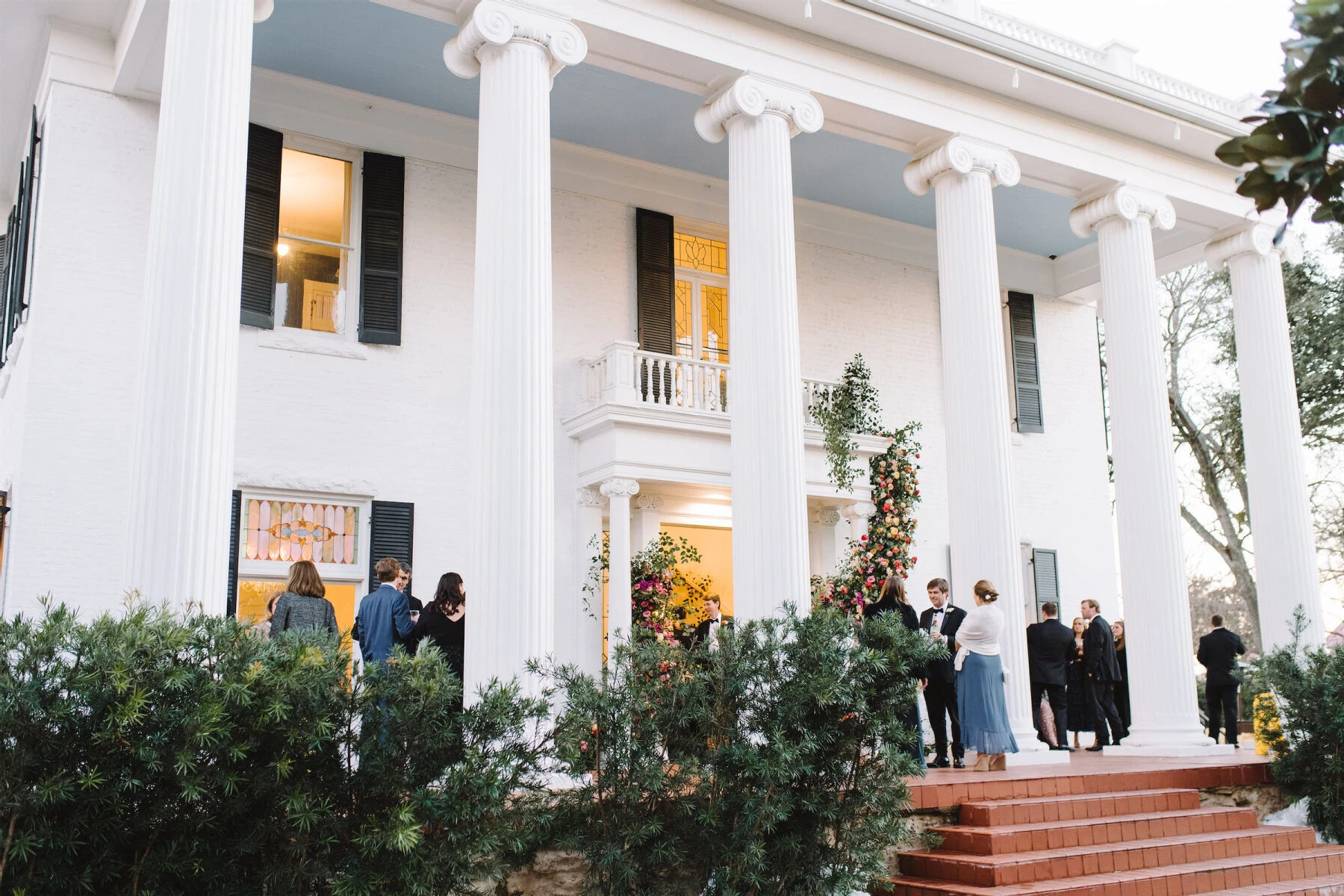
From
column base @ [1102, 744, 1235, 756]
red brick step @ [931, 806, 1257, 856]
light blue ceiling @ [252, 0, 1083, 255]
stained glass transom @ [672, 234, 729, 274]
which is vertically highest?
light blue ceiling @ [252, 0, 1083, 255]

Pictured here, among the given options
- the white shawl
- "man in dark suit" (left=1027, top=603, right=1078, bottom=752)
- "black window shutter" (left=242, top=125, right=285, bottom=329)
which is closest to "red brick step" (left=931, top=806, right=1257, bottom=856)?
the white shawl

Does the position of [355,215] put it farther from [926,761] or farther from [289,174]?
[926,761]

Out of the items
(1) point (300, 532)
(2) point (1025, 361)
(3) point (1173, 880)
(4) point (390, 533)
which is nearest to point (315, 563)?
(1) point (300, 532)

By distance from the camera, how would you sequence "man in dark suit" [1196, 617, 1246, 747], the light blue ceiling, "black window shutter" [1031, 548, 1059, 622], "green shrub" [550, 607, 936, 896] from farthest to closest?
1. "black window shutter" [1031, 548, 1059, 622]
2. "man in dark suit" [1196, 617, 1246, 747]
3. the light blue ceiling
4. "green shrub" [550, 607, 936, 896]

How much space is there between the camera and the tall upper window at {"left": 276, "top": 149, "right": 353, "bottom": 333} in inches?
490

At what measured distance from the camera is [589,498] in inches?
524

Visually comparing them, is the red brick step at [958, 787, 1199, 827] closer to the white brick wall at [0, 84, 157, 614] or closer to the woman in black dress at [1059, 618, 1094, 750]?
the woman in black dress at [1059, 618, 1094, 750]

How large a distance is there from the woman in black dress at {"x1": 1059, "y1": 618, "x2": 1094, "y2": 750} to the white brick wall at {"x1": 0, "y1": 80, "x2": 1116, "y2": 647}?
253cm

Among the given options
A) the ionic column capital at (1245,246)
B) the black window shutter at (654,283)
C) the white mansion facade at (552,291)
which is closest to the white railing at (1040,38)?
the white mansion facade at (552,291)

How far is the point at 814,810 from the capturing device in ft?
21.3

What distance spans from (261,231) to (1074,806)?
31.5 feet

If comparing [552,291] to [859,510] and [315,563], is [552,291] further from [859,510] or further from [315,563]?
[859,510]

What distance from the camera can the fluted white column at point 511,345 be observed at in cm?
866

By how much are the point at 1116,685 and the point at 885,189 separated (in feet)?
24.4
